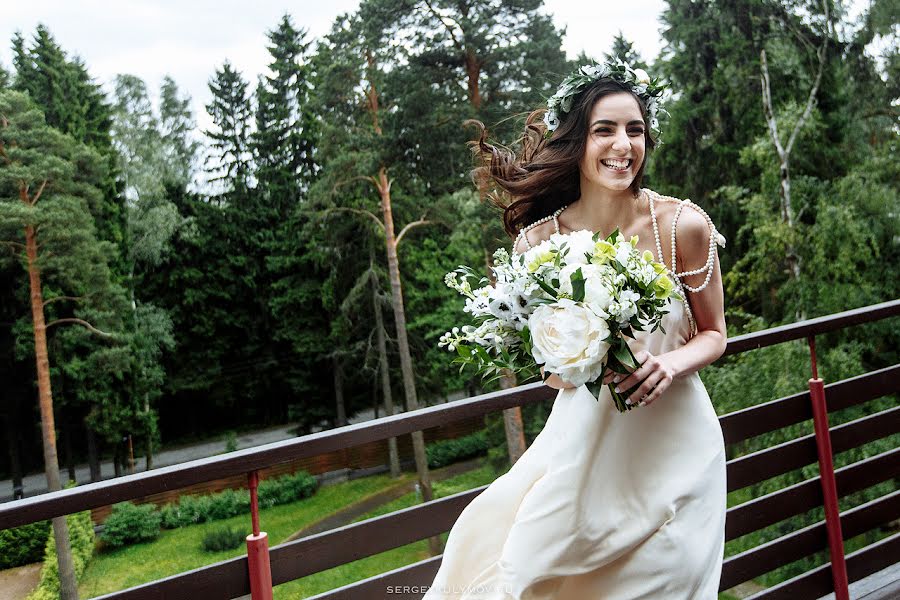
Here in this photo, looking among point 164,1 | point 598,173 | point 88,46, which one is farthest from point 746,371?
point 164,1

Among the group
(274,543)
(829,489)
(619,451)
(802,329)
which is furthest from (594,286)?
(274,543)

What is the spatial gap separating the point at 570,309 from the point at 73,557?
657 inches

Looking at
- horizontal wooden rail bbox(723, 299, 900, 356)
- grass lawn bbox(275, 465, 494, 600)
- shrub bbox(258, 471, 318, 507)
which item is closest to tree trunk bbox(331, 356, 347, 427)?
shrub bbox(258, 471, 318, 507)

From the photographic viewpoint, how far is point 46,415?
16.7 m

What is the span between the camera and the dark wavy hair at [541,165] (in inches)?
65.2

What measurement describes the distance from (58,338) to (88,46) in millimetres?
7578

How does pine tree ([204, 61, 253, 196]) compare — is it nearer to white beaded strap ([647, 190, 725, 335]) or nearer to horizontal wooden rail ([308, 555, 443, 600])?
horizontal wooden rail ([308, 555, 443, 600])

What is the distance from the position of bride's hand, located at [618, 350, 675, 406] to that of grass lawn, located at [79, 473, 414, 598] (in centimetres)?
1464

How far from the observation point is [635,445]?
1.48 meters

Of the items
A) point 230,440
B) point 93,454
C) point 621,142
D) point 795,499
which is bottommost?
point 230,440

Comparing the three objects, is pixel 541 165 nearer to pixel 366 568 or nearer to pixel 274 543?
pixel 366 568

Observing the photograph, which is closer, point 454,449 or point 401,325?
point 401,325

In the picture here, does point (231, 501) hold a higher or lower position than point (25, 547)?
higher

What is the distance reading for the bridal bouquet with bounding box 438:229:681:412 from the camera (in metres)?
1.25
